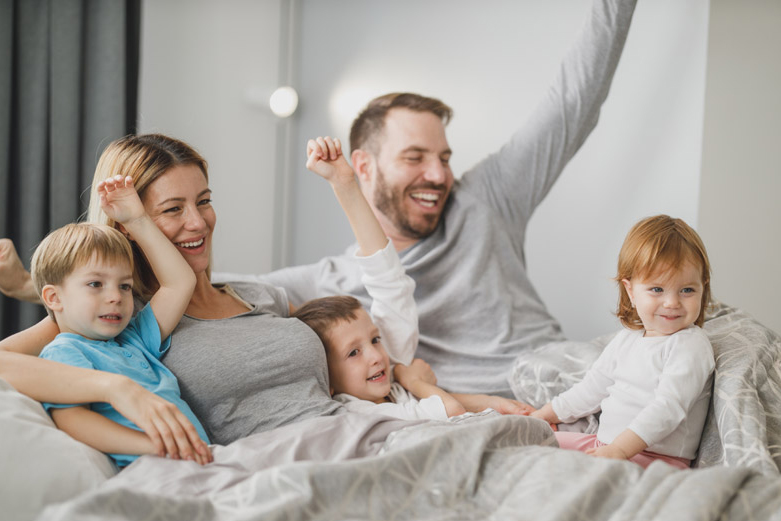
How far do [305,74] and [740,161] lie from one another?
5.79 ft

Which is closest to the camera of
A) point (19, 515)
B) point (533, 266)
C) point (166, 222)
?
point (19, 515)

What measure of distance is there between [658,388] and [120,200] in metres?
1.06

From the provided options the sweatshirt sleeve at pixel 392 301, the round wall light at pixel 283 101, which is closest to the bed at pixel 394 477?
the sweatshirt sleeve at pixel 392 301

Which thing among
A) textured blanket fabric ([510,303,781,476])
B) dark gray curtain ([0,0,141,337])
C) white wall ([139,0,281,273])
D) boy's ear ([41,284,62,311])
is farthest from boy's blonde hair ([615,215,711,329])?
white wall ([139,0,281,273])

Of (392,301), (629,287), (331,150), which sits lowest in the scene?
(392,301)

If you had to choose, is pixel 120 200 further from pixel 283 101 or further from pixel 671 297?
pixel 283 101

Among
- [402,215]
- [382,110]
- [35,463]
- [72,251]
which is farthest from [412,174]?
[35,463]

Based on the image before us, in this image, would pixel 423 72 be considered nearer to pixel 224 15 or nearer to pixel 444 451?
pixel 224 15

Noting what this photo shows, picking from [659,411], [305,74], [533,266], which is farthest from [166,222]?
[305,74]

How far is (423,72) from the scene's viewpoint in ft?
9.28

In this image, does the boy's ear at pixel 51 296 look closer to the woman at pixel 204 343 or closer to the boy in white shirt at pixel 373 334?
the woman at pixel 204 343

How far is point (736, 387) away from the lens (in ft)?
4.32

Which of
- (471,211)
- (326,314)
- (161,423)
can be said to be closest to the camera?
(161,423)

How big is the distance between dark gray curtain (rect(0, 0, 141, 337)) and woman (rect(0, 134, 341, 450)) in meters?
0.74
